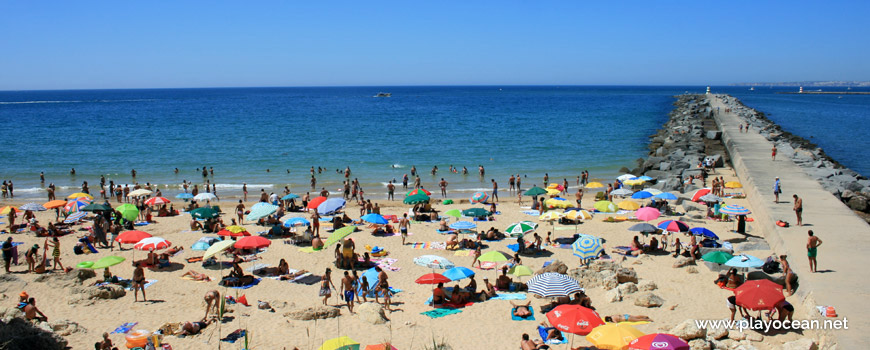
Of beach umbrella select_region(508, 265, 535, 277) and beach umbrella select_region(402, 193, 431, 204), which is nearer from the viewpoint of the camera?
beach umbrella select_region(508, 265, 535, 277)

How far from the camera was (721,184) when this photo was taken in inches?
920

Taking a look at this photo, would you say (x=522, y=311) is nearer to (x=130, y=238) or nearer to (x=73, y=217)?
(x=130, y=238)

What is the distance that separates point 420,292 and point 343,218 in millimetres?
7799

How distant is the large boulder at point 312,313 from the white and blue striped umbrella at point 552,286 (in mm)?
4371

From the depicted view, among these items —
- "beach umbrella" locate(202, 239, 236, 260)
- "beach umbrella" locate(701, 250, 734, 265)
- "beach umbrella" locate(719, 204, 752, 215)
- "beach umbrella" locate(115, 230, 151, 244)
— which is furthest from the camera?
"beach umbrella" locate(719, 204, 752, 215)

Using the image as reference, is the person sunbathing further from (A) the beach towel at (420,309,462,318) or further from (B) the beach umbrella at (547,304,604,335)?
(B) the beach umbrella at (547,304,604,335)

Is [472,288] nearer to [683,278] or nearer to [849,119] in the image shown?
[683,278]

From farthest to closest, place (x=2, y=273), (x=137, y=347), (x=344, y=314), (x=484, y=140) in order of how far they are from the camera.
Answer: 1. (x=484, y=140)
2. (x=2, y=273)
3. (x=344, y=314)
4. (x=137, y=347)

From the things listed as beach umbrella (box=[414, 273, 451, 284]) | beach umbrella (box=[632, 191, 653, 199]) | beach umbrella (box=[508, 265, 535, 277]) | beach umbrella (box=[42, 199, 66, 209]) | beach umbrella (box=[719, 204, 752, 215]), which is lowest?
beach umbrella (box=[508, 265, 535, 277])

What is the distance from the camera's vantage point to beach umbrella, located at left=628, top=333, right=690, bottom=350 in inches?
328

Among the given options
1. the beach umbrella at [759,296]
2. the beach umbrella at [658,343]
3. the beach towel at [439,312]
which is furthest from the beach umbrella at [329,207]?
the beach umbrella at [759,296]

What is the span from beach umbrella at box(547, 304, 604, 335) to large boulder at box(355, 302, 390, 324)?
367cm

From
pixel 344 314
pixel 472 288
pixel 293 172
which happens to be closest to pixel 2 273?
pixel 344 314

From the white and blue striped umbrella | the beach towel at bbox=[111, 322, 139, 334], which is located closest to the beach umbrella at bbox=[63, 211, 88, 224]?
the beach towel at bbox=[111, 322, 139, 334]
